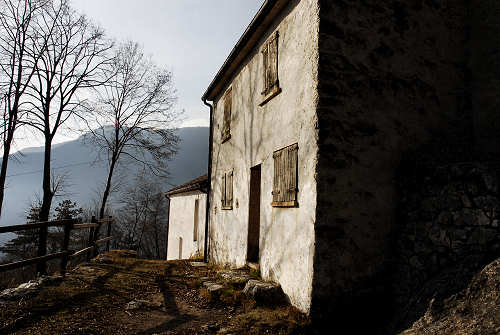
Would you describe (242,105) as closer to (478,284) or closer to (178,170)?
(478,284)

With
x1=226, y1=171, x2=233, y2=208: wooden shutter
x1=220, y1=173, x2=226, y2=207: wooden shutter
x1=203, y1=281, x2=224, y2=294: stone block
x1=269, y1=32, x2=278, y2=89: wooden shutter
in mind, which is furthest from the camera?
x1=220, y1=173, x2=226, y2=207: wooden shutter

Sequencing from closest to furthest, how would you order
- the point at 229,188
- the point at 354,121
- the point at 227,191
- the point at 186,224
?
the point at 354,121 → the point at 229,188 → the point at 227,191 → the point at 186,224

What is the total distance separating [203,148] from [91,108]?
173m

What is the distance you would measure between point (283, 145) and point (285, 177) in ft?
1.96

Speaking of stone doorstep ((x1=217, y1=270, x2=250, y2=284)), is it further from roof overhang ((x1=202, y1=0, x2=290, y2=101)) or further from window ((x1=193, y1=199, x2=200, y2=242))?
window ((x1=193, y1=199, x2=200, y2=242))

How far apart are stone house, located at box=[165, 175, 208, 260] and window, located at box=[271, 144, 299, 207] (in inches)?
246

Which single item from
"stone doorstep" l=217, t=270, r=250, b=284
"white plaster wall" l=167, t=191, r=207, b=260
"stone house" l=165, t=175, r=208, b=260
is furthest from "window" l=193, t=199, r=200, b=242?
"stone doorstep" l=217, t=270, r=250, b=284

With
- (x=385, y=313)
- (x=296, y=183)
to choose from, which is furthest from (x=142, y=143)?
(x=385, y=313)

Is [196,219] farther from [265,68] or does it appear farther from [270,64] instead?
[270,64]

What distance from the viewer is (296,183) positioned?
4.91 meters

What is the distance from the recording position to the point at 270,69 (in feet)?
20.8

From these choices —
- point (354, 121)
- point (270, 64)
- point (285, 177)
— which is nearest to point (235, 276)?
point (285, 177)

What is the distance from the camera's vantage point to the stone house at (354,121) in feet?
14.4

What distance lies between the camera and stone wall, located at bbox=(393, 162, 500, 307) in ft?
12.4
